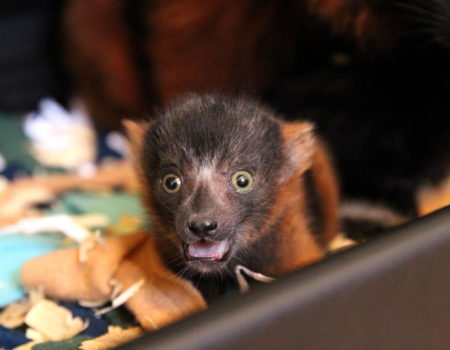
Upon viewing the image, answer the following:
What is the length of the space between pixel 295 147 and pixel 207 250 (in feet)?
0.97

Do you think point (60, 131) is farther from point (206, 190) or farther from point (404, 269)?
point (404, 269)

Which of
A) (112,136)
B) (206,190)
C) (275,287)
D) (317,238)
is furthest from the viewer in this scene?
(112,136)

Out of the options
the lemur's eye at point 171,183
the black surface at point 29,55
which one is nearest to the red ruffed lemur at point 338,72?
the lemur's eye at point 171,183

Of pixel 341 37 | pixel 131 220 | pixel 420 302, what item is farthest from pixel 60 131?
pixel 420 302

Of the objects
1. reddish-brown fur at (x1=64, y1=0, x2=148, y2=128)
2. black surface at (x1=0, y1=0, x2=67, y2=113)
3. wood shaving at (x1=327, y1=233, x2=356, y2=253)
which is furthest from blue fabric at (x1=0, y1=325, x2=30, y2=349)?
black surface at (x1=0, y1=0, x2=67, y2=113)

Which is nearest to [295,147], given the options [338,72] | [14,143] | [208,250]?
[208,250]

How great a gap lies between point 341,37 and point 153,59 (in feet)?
1.88

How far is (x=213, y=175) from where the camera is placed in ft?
3.45

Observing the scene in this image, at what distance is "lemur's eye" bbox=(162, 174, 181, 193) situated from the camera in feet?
3.51

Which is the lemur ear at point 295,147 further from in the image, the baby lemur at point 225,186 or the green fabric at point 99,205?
the green fabric at point 99,205

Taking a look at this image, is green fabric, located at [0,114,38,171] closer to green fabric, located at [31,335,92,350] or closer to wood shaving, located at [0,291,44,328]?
wood shaving, located at [0,291,44,328]

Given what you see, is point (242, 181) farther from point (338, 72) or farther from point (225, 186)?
point (338, 72)

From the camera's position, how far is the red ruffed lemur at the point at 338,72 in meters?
1.48

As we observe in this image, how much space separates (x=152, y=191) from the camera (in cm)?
116
